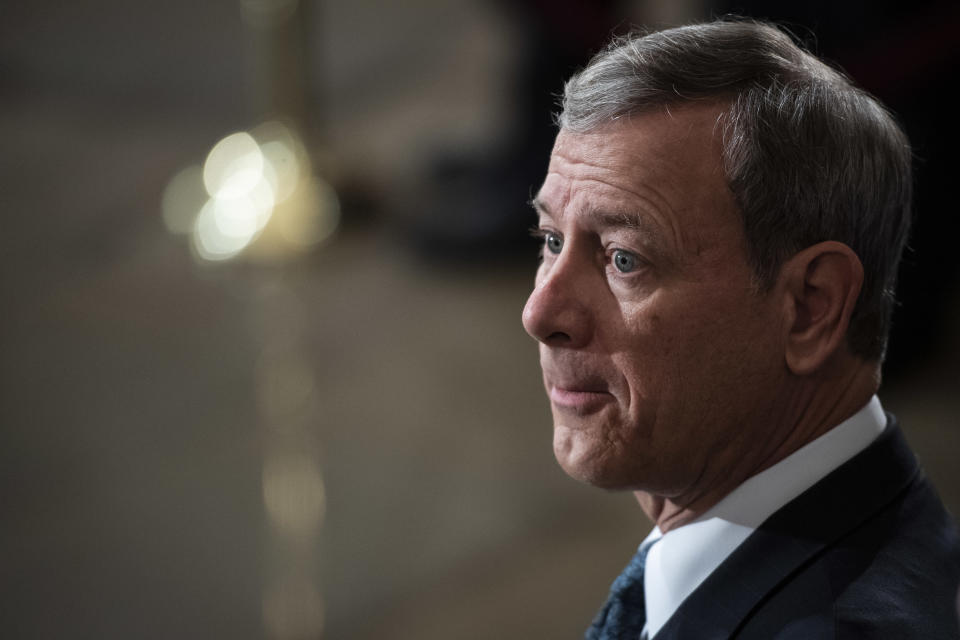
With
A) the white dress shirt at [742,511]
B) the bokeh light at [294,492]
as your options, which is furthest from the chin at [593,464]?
the bokeh light at [294,492]

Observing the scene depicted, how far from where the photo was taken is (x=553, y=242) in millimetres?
1511

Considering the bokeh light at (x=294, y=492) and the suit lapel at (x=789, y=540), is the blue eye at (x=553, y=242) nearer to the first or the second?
the suit lapel at (x=789, y=540)

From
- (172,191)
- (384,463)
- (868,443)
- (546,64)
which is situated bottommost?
(384,463)

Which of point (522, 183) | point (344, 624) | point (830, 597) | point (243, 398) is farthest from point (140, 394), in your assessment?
point (830, 597)

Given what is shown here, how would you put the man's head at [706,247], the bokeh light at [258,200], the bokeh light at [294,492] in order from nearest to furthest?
the man's head at [706,247]
the bokeh light at [294,492]
the bokeh light at [258,200]

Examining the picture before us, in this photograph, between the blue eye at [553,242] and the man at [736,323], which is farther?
the blue eye at [553,242]

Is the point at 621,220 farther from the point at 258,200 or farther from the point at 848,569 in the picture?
the point at 258,200

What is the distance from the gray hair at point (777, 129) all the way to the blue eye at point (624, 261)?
140mm

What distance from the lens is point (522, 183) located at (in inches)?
217

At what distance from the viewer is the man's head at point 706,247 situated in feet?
4.33

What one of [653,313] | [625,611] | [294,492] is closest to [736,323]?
[653,313]

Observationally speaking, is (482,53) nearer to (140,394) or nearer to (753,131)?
(140,394)

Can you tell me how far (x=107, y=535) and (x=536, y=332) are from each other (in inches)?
95.8

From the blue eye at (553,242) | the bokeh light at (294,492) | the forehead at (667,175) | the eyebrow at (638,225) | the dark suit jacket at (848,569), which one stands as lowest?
the bokeh light at (294,492)
